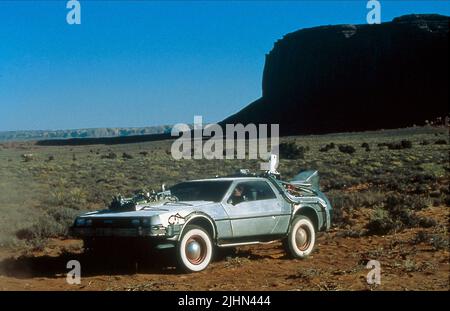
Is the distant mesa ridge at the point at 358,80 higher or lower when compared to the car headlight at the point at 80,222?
higher

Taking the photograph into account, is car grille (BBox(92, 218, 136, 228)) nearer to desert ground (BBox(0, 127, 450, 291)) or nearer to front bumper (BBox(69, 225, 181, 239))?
front bumper (BBox(69, 225, 181, 239))

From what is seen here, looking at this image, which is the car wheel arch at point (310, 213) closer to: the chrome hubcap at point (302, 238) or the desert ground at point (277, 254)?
the chrome hubcap at point (302, 238)

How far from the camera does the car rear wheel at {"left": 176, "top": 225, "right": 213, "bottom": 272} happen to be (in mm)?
9070

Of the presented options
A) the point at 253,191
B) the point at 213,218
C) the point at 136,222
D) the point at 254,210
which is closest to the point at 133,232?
the point at 136,222

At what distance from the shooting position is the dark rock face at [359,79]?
11075 centimetres

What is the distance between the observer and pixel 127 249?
9.06 meters

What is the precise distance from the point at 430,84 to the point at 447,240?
105598mm

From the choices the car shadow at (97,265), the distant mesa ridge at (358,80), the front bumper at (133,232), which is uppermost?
the distant mesa ridge at (358,80)

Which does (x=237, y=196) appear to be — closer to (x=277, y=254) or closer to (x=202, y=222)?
(x=202, y=222)

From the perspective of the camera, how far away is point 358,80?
122 m

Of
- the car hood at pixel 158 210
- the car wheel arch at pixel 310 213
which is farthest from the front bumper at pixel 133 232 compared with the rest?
the car wheel arch at pixel 310 213

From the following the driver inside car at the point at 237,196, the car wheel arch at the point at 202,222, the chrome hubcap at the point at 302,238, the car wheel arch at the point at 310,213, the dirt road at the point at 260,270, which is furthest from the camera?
the car wheel arch at the point at 310,213
